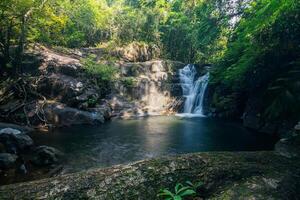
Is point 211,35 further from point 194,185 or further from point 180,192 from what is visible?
point 180,192

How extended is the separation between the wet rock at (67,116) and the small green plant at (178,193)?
1701 cm

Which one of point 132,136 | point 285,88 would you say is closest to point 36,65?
point 132,136

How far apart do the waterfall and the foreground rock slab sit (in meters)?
22.6

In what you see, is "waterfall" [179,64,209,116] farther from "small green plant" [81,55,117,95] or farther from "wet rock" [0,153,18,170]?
"wet rock" [0,153,18,170]

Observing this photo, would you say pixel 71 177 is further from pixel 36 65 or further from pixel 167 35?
pixel 167 35

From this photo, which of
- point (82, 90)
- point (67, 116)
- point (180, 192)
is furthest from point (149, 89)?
point (180, 192)

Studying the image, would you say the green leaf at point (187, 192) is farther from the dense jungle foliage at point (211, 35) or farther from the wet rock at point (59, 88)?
the wet rock at point (59, 88)

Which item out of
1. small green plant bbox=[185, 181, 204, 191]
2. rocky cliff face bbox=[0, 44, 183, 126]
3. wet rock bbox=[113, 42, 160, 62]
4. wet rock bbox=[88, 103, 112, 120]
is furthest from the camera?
wet rock bbox=[113, 42, 160, 62]

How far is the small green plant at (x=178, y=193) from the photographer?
135 inches

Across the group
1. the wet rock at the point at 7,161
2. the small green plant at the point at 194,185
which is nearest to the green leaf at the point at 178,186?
the small green plant at the point at 194,185

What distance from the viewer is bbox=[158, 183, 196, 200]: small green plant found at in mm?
3420

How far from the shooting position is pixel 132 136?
16250 mm

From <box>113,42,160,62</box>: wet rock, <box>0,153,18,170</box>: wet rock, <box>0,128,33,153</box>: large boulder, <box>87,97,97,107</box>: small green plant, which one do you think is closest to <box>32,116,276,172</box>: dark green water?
→ <box>0,128,33,153</box>: large boulder

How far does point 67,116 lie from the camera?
20094 millimetres
